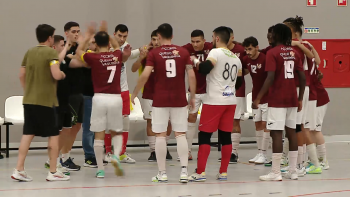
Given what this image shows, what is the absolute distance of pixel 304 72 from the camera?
7.12 m

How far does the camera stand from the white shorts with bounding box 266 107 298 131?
6.72m

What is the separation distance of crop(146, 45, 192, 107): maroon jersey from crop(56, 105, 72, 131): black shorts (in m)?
1.57

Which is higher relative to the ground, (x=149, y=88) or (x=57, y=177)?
(x=149, y=88)

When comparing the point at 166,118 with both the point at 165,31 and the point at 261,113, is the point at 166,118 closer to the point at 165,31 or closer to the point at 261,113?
A: the point at 165,31

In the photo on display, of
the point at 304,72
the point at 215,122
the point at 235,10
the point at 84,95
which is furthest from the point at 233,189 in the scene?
the point at 235,10

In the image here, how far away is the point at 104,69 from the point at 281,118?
2.38 m

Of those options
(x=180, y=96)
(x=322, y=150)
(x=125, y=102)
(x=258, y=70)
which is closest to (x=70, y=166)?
(x=125, y=102)

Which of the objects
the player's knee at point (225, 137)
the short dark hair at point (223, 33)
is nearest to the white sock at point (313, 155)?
the player's knee at point (225, 137)

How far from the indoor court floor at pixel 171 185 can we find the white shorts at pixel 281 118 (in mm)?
723

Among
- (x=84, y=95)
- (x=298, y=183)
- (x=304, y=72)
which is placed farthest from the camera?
(x=84, y=95)

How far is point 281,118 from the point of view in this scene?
22.0 feet

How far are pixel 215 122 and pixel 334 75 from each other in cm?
Answer: 590

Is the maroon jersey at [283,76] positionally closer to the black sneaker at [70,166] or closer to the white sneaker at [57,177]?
the white sneaker at [57,177]

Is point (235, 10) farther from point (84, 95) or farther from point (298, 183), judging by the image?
point (298, 183)
